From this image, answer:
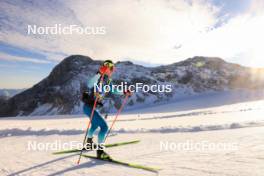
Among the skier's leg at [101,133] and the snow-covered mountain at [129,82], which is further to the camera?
the snow-covered mountain at [129,82]

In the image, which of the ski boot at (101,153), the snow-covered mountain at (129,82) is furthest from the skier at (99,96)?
the snow-covered mountain at (129,82)

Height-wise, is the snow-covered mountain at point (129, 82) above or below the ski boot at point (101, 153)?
above

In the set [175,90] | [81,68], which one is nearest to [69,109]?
[81,68]

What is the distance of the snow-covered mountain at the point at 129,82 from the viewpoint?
123750 mm

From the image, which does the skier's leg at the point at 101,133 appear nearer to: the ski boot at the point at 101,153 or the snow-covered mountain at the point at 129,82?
the ski boot at the point at 101,153

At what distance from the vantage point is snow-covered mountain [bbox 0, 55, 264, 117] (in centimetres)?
12375

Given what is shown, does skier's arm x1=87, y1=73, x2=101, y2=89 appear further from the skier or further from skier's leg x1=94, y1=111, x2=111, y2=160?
skier's leg x1=94, y1=111, x2=111, y2=160

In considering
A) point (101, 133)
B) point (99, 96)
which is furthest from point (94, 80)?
point (101, 133)

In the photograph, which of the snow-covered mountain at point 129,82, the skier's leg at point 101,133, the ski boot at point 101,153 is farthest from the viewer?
the snow-covered mountain at point 129,82

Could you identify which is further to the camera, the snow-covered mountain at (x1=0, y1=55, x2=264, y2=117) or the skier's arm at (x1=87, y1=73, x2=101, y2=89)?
the snow-covered mountain at (x1=0, y1=55, x2=264, y2=117)

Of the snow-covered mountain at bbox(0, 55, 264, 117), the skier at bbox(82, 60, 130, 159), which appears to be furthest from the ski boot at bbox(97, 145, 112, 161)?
the snow-covered mountain at bbox(0, 55, 264, 117)

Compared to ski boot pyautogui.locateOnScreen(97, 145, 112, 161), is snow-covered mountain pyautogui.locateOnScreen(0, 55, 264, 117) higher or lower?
higher

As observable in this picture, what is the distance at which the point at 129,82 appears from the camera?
452ft

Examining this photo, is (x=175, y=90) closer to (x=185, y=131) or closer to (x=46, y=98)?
(x=46, y=98)
